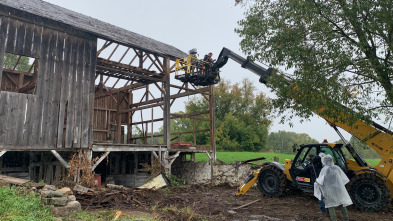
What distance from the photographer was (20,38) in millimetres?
11766

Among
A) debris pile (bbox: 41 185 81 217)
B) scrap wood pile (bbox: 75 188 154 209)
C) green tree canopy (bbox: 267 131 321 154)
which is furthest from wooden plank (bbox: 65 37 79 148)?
green tree canopy (bbox: 267 131 321 154)

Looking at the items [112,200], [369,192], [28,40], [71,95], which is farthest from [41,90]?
[369,192]

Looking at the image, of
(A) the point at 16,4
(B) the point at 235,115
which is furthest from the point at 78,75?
(B) the point at 235,115

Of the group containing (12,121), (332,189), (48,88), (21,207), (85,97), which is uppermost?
(48,88)

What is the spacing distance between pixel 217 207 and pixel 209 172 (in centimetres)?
796

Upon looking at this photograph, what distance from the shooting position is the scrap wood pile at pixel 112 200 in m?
9.66

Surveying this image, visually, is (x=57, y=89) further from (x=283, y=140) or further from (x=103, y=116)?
(x=283, y=140)

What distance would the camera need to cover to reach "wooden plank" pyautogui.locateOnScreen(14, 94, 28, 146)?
11.4 metres

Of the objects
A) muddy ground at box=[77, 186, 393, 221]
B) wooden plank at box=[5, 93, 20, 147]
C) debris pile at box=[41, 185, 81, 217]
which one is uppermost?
wooden plank at box=[5, 93, 20, 147]

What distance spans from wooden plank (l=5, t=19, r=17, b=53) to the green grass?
18.8 feet

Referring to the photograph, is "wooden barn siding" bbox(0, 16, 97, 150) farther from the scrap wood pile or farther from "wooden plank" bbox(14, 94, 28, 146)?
the scrap wood pile

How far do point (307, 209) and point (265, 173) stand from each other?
2.57m

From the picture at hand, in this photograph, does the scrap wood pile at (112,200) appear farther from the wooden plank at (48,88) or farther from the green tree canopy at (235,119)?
the green tree canopy at (235,119)

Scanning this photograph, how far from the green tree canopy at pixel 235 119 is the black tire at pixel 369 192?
131 ft
